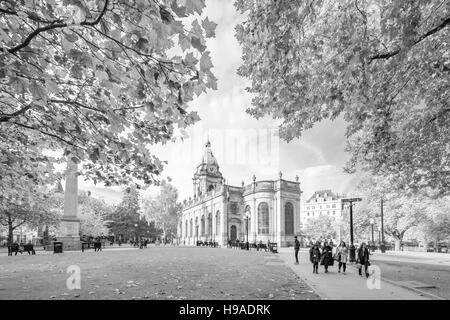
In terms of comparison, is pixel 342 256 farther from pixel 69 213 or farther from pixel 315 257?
pixel 69 213

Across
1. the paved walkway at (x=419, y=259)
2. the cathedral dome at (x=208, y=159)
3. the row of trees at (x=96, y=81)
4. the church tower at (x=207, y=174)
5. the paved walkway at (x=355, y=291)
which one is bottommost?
the paved walkway at (x=419, y=259)

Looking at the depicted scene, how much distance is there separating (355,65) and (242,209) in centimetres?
6587

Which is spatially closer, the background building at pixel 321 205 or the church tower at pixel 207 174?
the church tower at pixel 207 174

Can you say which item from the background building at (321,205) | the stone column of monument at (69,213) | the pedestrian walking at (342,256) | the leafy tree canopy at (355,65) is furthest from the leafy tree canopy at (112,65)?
the background building at (321,205)

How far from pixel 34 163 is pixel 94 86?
397 centimetres

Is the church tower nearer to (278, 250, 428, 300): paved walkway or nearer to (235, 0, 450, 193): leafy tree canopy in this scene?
(278, 250, 428, 300): paved walkway

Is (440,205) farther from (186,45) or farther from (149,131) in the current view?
(186,45)

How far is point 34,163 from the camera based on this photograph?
1020 cm

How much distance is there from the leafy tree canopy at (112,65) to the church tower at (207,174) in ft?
262

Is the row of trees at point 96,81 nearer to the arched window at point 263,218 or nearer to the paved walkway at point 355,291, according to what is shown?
the paved walkway at point 355,291

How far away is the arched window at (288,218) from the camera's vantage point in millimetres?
62000

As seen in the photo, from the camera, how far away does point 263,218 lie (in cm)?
6353

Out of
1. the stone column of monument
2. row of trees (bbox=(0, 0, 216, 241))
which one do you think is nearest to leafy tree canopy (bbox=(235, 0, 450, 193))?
row of trees (bbox=(0, 0, 216, 241))
